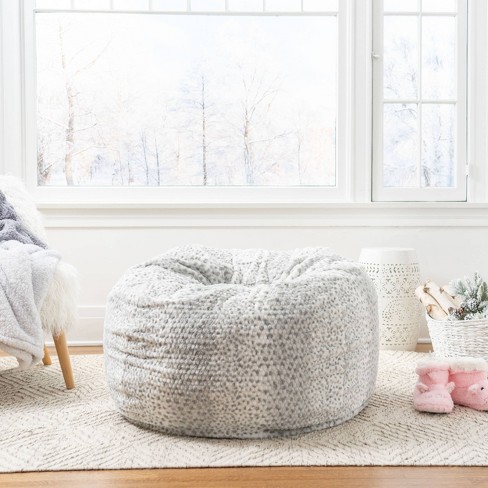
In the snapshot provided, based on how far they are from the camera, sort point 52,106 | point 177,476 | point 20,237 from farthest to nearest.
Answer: point 52,106, point 20,237, point 177,476

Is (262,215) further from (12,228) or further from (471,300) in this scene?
(12,228)

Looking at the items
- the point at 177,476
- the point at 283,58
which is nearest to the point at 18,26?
the point at 283,58

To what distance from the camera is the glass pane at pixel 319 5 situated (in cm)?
324

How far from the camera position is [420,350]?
9.86 ft

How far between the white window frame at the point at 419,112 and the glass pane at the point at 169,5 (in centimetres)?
90

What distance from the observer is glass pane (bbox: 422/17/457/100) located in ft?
10.7

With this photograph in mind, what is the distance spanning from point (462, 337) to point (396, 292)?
0.50m

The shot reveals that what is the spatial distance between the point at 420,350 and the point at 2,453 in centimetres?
194

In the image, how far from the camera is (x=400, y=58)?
3250 mm

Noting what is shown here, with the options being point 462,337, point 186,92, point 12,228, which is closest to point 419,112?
point 186,92

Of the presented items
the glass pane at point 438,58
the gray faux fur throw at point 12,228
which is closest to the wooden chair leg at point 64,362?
the gray faux fur throw at point 12,228

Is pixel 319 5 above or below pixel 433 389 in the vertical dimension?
above

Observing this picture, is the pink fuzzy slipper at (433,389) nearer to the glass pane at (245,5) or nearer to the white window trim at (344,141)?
the white window trim at (344,141)

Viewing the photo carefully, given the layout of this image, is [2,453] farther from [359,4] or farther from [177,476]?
[359,4]
